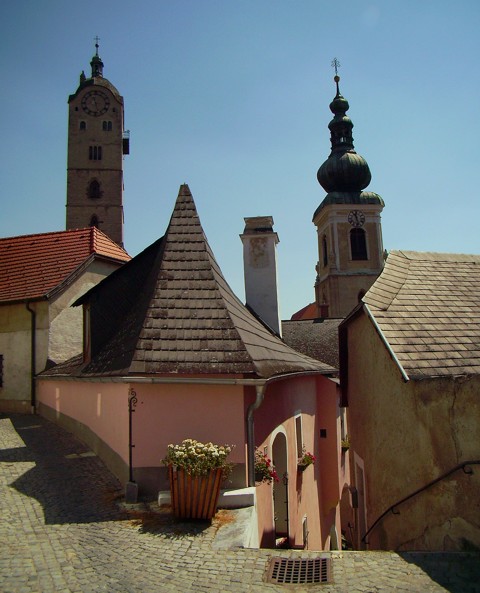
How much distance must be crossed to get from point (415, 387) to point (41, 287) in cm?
1387

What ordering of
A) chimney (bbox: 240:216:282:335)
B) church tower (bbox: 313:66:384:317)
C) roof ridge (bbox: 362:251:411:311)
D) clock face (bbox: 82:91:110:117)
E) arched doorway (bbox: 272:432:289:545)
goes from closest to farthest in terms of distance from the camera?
roof ridge (bbox: 362:251:411:311)
arched doorway (bbox: 272:432:289:545)
chimney (bbox: 240:216:282:335)
church tower (bbox: 313:66:384:317)
clock face (bbox: 82:91:110:117)

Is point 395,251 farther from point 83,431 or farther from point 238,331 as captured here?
point 83,431

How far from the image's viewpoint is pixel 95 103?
52.0m

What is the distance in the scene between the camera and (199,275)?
9109 millimetres

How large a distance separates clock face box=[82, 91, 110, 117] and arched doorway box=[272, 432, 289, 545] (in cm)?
4880

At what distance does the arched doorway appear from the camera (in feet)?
32.7

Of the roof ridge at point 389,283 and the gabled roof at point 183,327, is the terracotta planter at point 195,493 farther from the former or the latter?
the roof ridge at point 389,283

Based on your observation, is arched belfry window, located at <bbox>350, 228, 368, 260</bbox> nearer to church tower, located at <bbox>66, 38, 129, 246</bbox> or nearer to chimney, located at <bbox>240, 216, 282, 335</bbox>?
church tower, located at <bbox>66, 38, 129, 246</bbox>

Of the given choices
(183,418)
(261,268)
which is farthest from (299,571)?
(261,268)

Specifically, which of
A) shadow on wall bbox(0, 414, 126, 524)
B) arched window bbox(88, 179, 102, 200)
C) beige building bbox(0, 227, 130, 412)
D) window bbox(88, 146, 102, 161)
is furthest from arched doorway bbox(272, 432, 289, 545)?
window bbox(88, 146, 102, 161)

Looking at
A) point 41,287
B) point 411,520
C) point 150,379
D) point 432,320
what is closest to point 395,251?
point 432,320

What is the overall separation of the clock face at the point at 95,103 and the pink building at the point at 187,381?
44.6 m

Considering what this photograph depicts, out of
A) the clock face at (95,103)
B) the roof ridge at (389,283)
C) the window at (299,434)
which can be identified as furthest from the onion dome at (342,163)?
the window at (299,434)

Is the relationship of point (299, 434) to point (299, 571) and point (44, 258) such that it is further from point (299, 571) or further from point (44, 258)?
point (44, 258)
